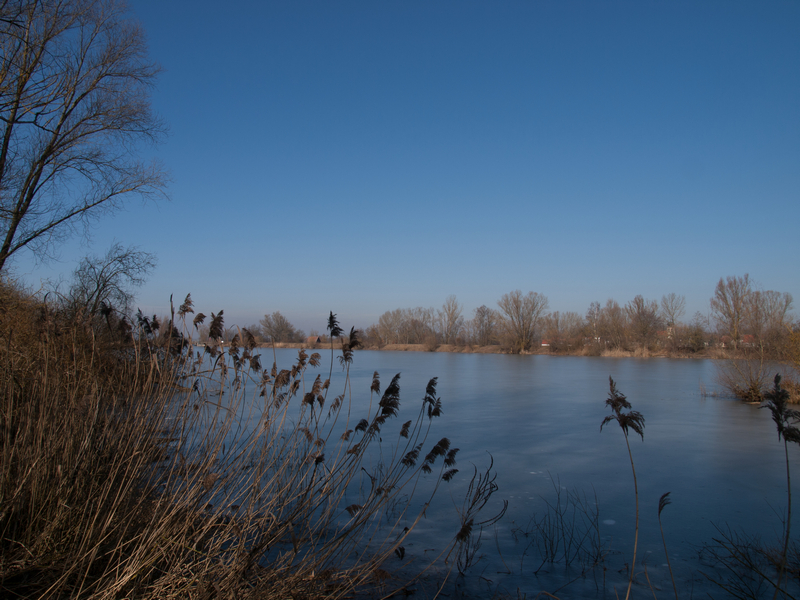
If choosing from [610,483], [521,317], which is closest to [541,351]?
[521,317]

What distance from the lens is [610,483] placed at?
566 cm

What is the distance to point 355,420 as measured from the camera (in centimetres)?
870

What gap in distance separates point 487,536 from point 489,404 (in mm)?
8218

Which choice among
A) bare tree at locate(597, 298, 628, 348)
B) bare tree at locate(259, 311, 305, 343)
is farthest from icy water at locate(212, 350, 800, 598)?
bare tree at locate(597, 298, 628, 348)

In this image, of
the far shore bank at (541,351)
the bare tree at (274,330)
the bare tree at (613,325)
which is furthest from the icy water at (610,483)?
the bare tree at (613,325)

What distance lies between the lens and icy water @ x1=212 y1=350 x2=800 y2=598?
3400 millimetres

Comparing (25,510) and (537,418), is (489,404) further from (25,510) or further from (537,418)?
(25,510)

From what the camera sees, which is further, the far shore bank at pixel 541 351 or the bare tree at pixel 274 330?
the far shore bank at pixel 541 351

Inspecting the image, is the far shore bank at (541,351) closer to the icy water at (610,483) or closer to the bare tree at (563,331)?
the bare tree at (563,331)

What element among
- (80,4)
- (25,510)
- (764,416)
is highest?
(80,4)

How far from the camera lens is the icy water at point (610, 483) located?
3.40 meters

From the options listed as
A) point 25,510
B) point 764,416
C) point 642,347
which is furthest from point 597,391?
point 642,347

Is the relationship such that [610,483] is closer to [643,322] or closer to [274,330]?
[274,330]

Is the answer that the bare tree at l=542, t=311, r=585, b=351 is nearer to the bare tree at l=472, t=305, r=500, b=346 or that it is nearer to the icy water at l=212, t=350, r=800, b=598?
the bare tree at l=472, t=305, r=500, b=346
